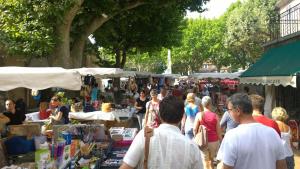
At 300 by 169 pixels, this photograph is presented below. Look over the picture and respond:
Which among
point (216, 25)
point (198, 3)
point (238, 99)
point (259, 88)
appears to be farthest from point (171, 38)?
point (216, 25)

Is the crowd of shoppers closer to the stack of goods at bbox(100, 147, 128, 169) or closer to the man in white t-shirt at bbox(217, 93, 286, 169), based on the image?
the man in white t-shirt at bbox(217, 93, 286, 169)

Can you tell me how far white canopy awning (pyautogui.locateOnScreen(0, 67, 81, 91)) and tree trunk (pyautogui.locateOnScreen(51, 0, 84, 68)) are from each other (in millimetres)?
10734

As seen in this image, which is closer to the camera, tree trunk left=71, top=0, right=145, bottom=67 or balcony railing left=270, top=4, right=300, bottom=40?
balcony railing left=270, top=4, right=300, bottom=40

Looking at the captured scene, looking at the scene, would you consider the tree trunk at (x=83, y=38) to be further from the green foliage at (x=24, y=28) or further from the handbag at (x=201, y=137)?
the handbag at (x=201, y=137)

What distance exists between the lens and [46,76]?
22.6 ft

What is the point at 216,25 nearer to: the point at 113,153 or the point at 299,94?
the point at 299,94

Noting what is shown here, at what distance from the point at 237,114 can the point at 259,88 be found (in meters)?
18.6

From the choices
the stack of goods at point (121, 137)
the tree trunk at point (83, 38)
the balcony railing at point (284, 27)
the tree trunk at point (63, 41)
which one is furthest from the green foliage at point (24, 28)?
the balcony railing at point (284, 27)

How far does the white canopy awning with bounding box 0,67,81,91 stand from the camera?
6508 mm

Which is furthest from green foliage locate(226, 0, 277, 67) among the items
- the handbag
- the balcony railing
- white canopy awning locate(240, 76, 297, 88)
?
the handbag

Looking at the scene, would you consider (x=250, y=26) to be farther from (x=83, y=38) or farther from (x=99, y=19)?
(x=83, y=38)

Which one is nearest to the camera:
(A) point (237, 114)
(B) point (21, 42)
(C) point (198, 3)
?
(A) point (237, 114)

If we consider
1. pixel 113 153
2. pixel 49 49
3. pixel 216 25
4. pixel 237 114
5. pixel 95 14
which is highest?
pixel 216 25

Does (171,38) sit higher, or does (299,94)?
(171,38)
